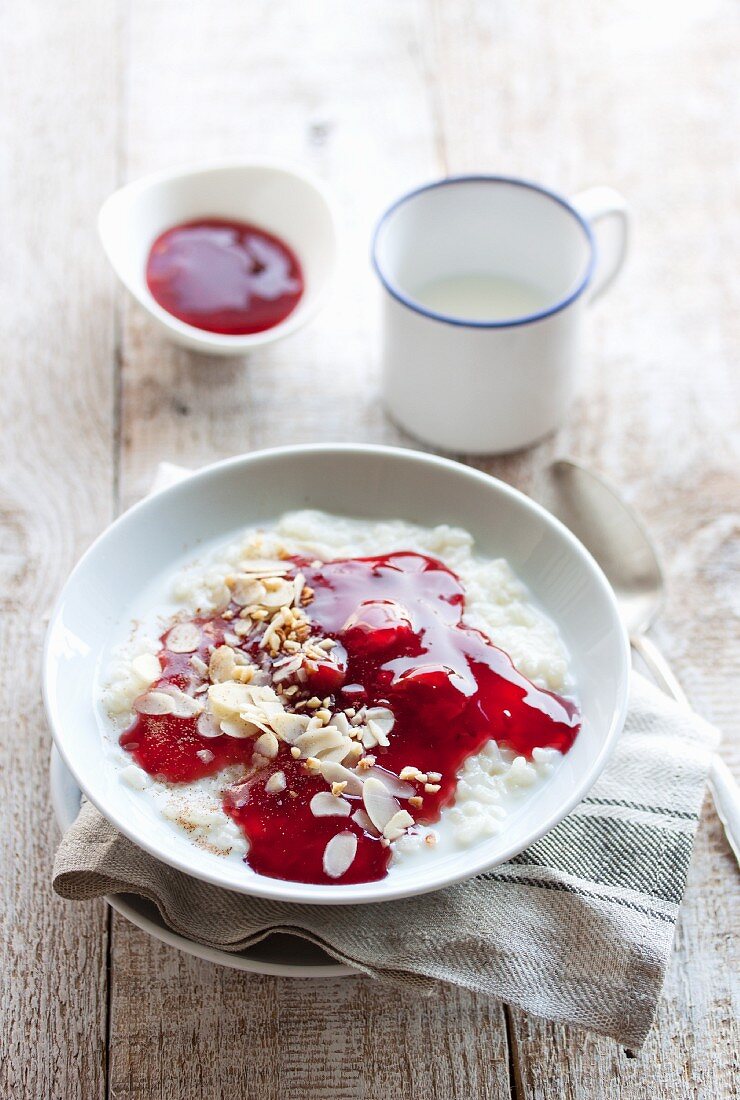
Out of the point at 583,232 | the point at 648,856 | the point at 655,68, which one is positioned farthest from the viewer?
the point at 655,68

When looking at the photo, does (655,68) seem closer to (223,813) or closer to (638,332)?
(638,332)

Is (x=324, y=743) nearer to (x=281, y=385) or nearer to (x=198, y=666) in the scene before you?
(x=198, y=666)

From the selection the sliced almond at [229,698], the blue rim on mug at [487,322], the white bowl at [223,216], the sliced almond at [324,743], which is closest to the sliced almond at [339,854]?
the sliced almond at [324,743]

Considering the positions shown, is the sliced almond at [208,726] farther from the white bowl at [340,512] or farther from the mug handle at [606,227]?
the mug handle at [606,227]

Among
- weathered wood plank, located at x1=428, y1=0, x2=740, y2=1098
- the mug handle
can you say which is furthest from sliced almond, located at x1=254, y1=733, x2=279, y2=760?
the mug handle

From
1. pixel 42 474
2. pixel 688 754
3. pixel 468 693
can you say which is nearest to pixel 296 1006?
pixel 468 693

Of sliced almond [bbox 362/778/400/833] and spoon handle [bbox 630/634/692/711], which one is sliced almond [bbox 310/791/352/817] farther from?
spoon handle [bbox 630/634/692/711]

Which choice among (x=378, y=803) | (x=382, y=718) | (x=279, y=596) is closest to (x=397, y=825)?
(x=378, y=803)
